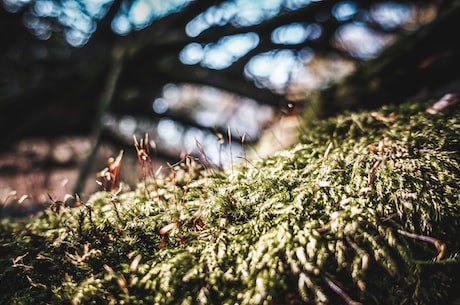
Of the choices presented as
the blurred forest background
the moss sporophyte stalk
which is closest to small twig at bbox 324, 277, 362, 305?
the moss sporophyte stalk

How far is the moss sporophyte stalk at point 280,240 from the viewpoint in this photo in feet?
3.28

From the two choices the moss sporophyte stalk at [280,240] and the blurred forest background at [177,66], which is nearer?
the moss sporophyte stalk at [280,240]

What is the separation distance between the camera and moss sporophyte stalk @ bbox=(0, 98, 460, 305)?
3.28 feet

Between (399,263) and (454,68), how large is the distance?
6.28 feet

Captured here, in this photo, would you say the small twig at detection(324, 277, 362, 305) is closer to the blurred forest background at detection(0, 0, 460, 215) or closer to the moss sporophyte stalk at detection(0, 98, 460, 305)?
the moss sporophyte stalk at detection(0, 98, 460, 305)

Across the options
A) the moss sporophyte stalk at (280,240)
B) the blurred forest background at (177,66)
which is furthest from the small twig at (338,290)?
the blurred forest background at (177,66)

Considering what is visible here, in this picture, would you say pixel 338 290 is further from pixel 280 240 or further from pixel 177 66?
pixel 177 66

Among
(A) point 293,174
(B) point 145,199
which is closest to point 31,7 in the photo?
(B) point 145,199

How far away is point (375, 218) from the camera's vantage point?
3.47 feet

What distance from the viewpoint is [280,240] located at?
3.43 feet

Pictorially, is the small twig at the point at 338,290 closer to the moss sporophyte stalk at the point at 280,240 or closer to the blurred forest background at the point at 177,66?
the moss sporophyte stalk at the point at 280,240

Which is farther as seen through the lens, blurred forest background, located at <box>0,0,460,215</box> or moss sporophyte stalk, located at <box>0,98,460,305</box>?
blurred forest background, located at <box>0,0,460,215</box>

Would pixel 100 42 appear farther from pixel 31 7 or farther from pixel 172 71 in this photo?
pixel 172 71

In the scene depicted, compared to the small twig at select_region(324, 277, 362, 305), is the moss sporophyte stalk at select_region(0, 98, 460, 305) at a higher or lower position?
higher
